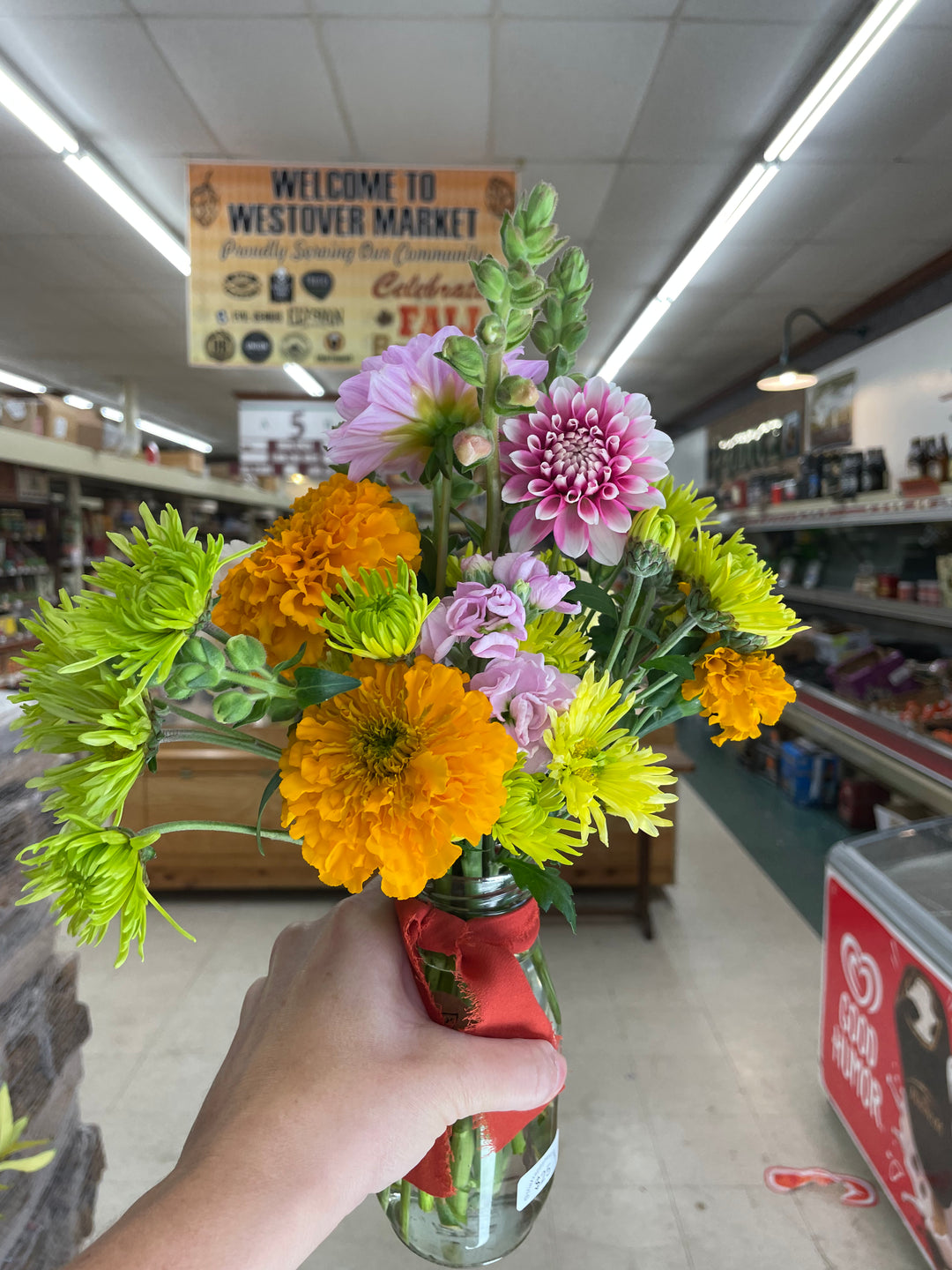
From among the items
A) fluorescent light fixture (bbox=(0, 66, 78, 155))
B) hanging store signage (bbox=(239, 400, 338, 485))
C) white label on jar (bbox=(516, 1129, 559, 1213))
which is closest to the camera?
white label on jar (bbox=(516, 1129, 559, 1213))

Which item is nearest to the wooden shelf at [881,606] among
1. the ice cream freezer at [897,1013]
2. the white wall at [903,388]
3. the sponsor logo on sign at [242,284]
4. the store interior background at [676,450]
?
the store interior background at [676,450]

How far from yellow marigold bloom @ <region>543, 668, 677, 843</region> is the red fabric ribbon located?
145 mm

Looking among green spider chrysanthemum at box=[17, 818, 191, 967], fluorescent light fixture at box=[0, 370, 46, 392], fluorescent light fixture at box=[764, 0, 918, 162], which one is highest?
fluorescent light fixture at box=[0, 370, 46, 392]

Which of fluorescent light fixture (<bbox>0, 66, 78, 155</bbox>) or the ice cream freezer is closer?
the ice cream freezer

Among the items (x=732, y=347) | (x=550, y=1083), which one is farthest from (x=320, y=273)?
(x=732, y=347)

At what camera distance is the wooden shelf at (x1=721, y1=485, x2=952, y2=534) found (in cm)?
348

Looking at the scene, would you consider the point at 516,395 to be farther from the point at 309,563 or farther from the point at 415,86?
the point at 415,86

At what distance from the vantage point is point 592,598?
61 cm

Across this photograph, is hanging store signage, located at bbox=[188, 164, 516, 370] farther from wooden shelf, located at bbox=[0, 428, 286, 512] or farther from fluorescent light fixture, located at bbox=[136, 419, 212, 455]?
fluorescent light fixture, located at bbox=[136, 419, 212, 455]

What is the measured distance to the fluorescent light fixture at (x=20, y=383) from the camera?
950 centimetres

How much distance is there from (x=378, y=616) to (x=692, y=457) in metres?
11.6

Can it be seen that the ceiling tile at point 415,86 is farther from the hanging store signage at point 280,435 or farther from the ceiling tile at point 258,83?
the hanging store signage at point 280,435

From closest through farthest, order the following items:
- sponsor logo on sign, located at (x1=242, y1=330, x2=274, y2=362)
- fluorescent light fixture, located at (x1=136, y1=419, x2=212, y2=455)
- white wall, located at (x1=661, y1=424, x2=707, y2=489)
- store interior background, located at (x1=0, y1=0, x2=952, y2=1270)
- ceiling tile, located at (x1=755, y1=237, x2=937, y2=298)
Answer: store interior background, located at (x1=0, y1=0, x2=952, y2=1270) → sponsor logo on sign, located at (x1=242, y1=330, x2=274, y2=362) → ceiling tile, located at (x1=755, y1=237, x2=937, y2=298) → white wall, located at (x1=661, y1=424, x2=707, y2=489) → fluorescent light fixture, located at (x1=136, y1=419, x2=212, y2=455)

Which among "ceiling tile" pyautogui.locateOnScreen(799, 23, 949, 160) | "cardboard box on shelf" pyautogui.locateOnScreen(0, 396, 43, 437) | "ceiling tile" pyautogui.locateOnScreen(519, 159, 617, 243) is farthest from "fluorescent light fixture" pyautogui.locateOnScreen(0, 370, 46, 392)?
"ceiling tile" pyautogui.locateOnScreen(799, 23, 949, 160)
